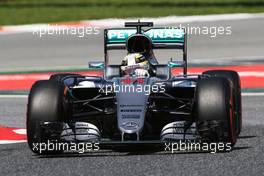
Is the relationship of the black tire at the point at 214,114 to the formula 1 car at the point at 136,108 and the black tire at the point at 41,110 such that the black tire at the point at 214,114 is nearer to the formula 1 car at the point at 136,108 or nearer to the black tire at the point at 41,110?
the formula 1 car at the point at 136,108

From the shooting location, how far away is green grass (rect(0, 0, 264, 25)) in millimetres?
26922

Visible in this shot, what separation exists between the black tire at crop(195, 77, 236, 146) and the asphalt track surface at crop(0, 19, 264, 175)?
7.4 inches

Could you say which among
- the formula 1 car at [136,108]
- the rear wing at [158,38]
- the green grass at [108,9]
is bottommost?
the green grass at [108,9]

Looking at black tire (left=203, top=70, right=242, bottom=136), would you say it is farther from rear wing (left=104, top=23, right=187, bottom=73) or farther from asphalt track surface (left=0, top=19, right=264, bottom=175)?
rear wing (left=104, top=23, right=187, bottom=73)

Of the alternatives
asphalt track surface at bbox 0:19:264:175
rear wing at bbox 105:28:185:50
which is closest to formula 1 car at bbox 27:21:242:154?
asphalt track surface at bbox 0:19:264:175

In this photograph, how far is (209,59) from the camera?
20.4m

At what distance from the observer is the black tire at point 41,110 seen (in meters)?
10.1

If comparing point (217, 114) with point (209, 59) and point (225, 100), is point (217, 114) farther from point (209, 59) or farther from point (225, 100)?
point (209, 59)

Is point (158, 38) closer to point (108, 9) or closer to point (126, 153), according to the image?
point (126, 153)

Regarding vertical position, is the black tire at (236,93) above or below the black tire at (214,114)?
below

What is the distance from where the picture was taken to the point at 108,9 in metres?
28.9

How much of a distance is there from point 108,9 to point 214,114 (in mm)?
19100

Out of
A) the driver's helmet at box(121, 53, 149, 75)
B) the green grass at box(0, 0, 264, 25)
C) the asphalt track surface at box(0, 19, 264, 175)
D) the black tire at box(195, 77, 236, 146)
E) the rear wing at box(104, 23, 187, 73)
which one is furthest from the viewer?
the green grass at box(0, 0, 264, 25)

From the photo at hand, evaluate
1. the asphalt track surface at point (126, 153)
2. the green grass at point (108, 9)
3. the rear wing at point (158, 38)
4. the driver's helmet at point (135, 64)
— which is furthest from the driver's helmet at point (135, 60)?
the green grass at point (108, 9)
